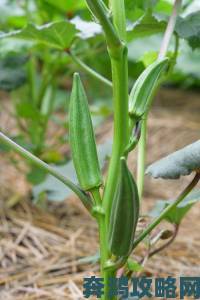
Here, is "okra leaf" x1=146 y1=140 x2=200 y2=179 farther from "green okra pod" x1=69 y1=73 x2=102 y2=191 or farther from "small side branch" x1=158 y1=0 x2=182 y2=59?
"small side branch" x1=158 y1=0 x2=182 y2=59

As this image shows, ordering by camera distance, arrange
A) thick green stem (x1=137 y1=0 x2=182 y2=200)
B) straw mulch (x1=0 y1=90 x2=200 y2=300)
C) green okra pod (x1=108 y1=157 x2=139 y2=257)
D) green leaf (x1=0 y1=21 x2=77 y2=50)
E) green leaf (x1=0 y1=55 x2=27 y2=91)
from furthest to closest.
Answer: green leaf (x1=0 y1=55 x2=27 y2=91) < straw mulch (x1=0 y1=90 x2=200 y2=300) < green leaf (x1=0 y1=21 x2=77 y2=50) < thick green stem (x1=137 y1=0 x2=182 y2=200) < green okra pod (x1=108 y1=157 x2=139 y2=257)

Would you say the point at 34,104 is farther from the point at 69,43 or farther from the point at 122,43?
the point at 122,43

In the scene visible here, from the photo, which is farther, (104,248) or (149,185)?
(149,185)

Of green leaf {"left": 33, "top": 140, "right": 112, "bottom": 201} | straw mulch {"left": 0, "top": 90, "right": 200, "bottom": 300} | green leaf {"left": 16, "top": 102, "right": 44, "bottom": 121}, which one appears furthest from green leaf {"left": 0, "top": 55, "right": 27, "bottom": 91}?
straw mulch {"left": 0, "top": 90, "right": 200, "bottom": 300}

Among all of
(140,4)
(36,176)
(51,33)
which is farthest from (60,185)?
(140,4)

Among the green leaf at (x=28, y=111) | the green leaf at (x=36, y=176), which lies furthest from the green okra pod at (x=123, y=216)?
the green leaf at (x=28, y=111)

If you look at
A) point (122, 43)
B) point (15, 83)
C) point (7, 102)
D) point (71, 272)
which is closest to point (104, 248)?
point (122, 43)

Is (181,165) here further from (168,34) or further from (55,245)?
(55,245)

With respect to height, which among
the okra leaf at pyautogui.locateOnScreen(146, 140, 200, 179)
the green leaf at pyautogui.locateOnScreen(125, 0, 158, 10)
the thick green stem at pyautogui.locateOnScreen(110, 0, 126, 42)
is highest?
the green leaf at pyautogui.locateOnScreen(125, 0, 158, 10)
